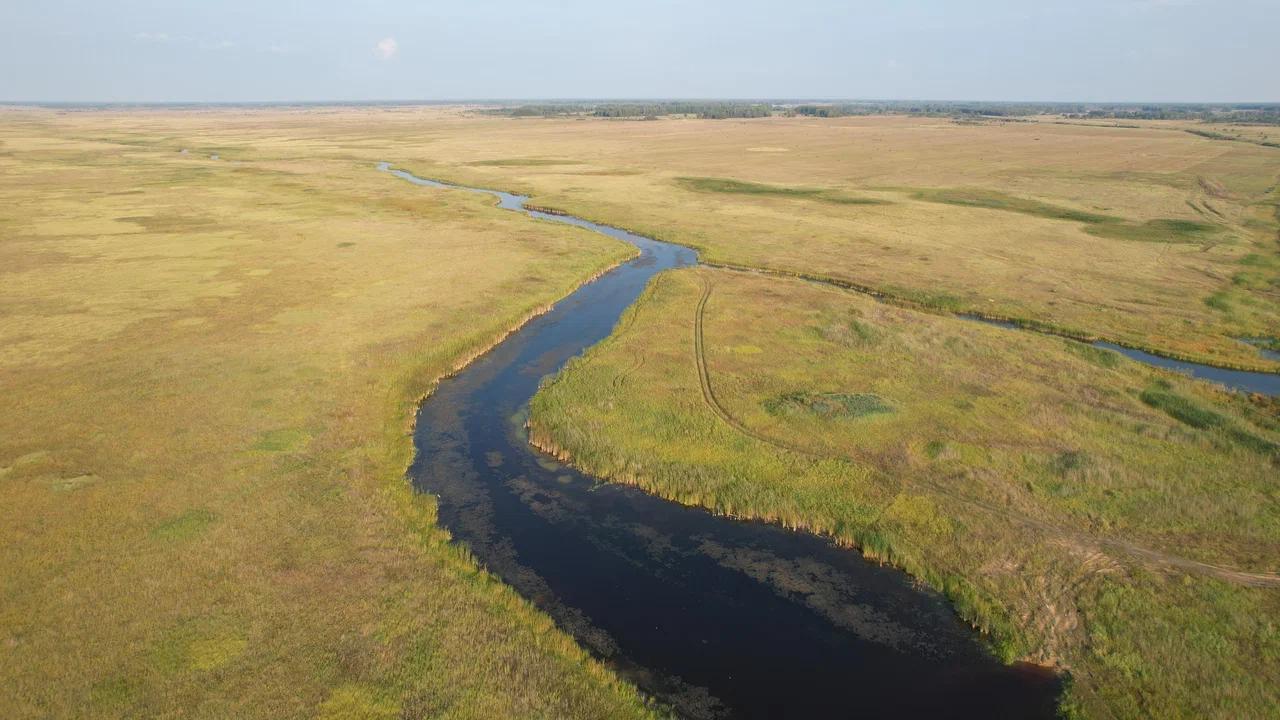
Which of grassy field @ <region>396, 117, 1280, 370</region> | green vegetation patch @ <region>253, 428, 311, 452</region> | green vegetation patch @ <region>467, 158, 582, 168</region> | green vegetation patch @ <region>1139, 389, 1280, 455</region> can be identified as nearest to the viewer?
green vegetation patch @ <region>253, 428, 311, 452</region>

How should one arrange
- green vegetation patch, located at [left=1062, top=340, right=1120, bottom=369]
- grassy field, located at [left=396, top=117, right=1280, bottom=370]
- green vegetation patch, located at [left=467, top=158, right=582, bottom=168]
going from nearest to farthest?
1. green vegetation patch, located at [left=1062, top=340, right=1120, bottom=369]
2. grassy field, located at [left=396, top=117, right=1280, bottom=370]
3. green vegetation patch, located at [left=467, top=158, right=582, bottom=168]

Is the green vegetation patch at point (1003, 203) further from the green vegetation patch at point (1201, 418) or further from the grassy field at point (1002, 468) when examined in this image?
the green vegetation patch at point (1201, 418)

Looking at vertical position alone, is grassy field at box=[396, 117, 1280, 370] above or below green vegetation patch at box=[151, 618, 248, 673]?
above

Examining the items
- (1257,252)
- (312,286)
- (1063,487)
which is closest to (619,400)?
(1063,487)

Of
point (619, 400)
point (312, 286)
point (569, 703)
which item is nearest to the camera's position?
point (569, 703)

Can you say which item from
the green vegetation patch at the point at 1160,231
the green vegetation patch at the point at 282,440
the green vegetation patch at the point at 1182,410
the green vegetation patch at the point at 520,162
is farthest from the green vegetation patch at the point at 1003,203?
the green vegetation patch at the point at 282,440

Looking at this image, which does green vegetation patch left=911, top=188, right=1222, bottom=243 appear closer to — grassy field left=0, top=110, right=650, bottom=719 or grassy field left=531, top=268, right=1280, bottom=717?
grassy field left=531, top=268, right=1280, bottom=717

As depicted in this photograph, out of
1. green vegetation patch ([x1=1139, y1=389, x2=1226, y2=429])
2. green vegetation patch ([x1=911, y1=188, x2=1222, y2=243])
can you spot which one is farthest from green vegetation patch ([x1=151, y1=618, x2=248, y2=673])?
green vegetation patch ([x1=911, y1=188, x2=1222, y2=243])

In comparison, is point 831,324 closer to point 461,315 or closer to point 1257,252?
point 461,315
